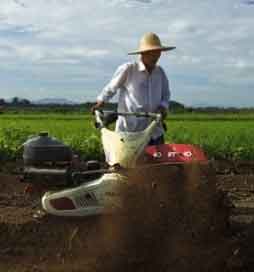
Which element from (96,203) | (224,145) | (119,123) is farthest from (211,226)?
(224,145)

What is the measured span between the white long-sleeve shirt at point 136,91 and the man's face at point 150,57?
0.20ft

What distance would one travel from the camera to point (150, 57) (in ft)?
18.2

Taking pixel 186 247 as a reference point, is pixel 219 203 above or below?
above

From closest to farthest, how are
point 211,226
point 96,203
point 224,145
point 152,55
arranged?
point 96,203 → point 211,226 → point 152,55 → point 224,145

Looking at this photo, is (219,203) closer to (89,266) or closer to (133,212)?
(133,212)

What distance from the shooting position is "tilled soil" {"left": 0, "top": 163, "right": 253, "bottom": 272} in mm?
4613

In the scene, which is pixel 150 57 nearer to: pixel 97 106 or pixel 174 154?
pixel 97 106

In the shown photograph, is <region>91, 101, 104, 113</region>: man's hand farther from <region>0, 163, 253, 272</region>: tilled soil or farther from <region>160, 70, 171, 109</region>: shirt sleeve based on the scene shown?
<region>0, 163, 253, 272</region>: tilled soil

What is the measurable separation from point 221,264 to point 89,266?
3.28ft

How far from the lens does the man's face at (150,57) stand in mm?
5508

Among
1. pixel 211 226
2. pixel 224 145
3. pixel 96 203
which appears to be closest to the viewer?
pixel 96 203

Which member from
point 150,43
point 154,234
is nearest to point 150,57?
point 150,43

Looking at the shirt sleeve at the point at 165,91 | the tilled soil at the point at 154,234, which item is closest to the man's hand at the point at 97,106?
the shirt sleeve at the point at 165,91

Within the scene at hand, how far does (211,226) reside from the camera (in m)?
4.88
